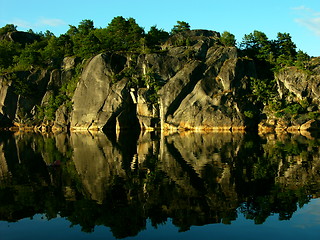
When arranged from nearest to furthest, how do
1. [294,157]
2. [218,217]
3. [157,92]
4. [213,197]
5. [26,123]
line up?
[218,217] < [213,197] < [294,157] < [157,92] < [26,123]

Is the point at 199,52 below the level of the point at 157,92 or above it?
above

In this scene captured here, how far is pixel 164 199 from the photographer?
57.3 feet

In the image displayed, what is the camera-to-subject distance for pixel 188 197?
57.7 ft

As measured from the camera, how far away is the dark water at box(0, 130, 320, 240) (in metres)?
13.5

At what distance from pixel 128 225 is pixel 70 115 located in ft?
264

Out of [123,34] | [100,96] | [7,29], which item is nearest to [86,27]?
[123,34]

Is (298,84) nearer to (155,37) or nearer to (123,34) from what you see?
(155,37)

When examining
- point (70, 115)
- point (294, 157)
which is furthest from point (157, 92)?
point (294, 157)

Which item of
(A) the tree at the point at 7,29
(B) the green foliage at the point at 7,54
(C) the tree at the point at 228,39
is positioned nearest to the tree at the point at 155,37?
(C) the tree at the point at 228,39

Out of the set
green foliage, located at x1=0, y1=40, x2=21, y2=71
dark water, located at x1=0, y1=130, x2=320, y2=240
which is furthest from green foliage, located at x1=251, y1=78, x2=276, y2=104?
green foliage, located at x1=0, y1=40, x2=21, y2=71

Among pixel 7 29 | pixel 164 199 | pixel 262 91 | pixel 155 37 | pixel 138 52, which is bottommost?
pixel 164 199

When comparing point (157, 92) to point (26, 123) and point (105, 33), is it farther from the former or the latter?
point (26, 123)

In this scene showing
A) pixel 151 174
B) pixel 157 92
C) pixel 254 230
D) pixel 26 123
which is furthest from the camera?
pixel 26 123

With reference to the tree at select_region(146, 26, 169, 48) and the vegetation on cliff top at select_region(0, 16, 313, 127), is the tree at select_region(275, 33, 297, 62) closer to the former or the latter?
the vegetation on cliff top at select_region(0, 16, 313, 127)
